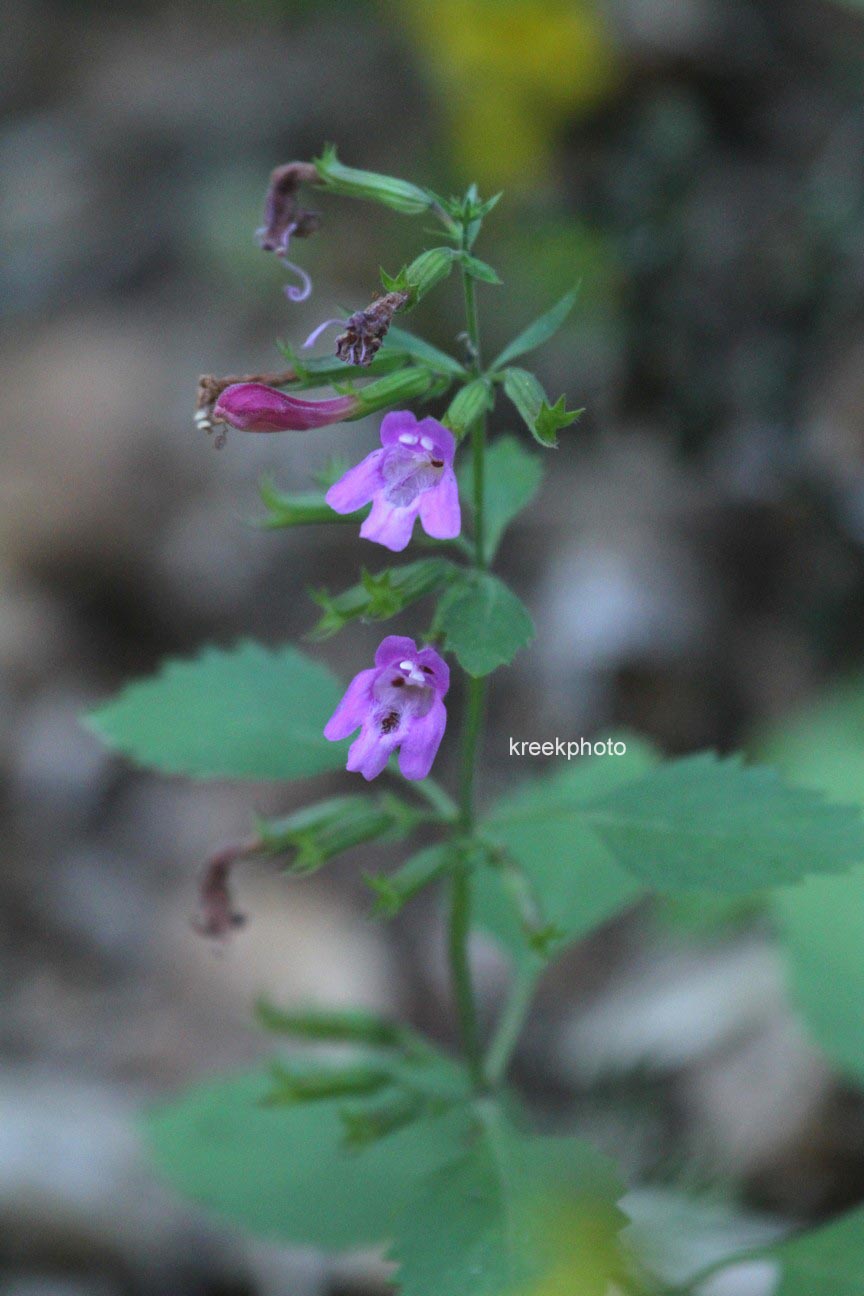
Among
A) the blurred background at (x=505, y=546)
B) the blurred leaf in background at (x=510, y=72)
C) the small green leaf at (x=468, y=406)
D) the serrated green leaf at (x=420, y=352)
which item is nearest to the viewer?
the small green leaf at (x=468, y=406)

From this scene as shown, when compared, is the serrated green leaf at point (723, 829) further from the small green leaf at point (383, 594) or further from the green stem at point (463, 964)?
the small green leaf at point (383, 594)

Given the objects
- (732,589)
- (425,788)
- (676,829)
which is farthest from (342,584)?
(676,829)

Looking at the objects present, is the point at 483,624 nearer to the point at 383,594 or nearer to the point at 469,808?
the point at 383,594

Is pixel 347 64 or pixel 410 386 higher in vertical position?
pixel 347 64

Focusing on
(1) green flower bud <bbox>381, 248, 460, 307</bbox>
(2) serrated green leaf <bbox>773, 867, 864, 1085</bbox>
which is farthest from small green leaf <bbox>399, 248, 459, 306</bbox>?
(2) serrated green leaf <bbox>773, 867, 864, 1085</bbox>

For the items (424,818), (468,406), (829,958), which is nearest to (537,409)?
(468,406)

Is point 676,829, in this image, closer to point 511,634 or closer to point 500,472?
point 511,634

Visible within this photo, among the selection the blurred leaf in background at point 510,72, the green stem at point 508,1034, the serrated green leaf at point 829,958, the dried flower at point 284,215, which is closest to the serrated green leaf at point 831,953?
the serrated green leaf at point 829,958
